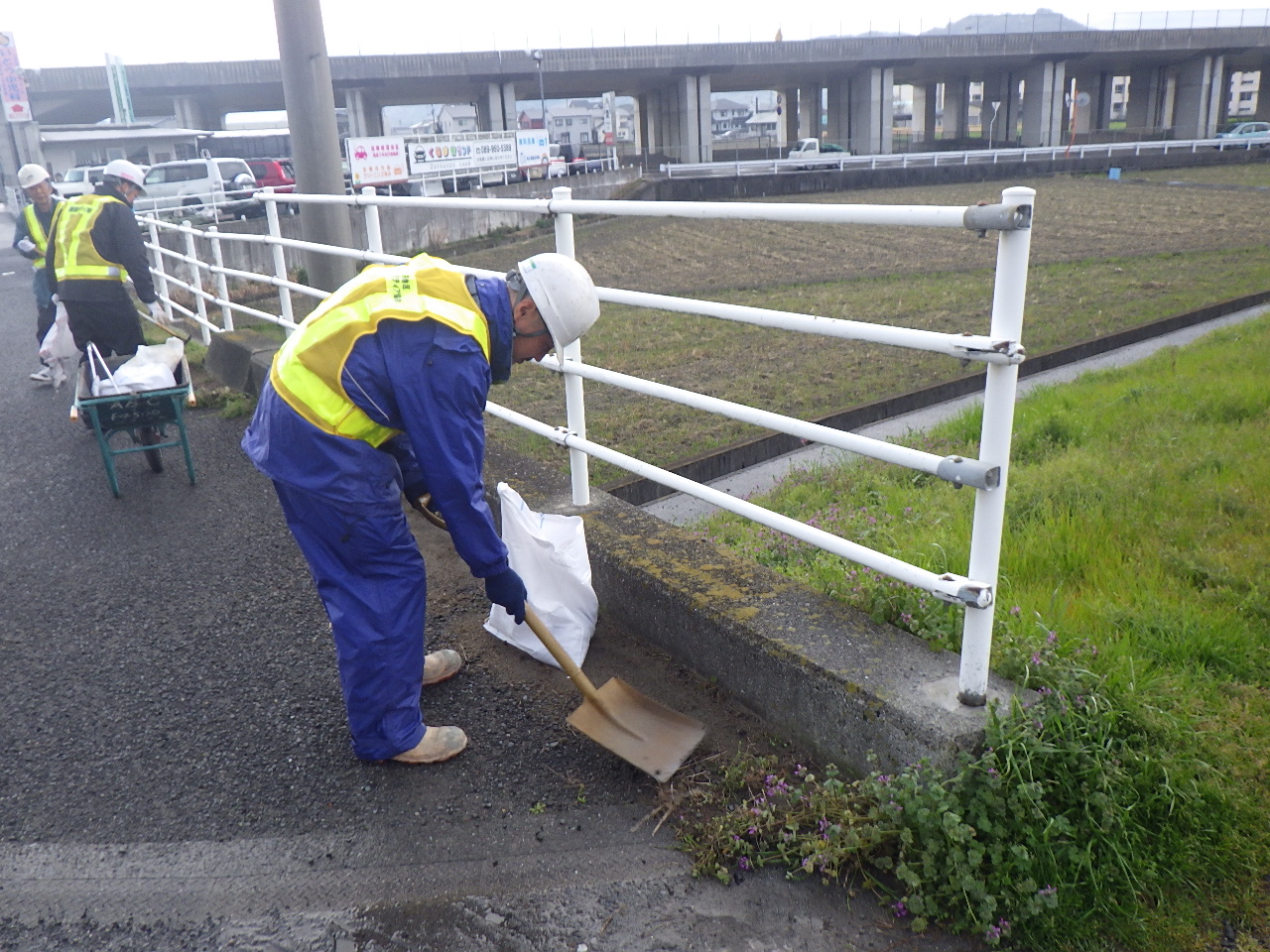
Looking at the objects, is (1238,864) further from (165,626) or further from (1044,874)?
(165,626)

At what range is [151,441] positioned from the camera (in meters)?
5.60

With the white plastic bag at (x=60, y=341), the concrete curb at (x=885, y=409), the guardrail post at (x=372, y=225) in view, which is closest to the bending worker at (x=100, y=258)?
the white plastic bag at (x=60, y=341)

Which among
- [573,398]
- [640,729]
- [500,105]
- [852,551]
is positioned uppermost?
[500,105]

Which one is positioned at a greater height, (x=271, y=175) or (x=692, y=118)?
(x=692, y=118)

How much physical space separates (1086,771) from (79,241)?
19.4 ft

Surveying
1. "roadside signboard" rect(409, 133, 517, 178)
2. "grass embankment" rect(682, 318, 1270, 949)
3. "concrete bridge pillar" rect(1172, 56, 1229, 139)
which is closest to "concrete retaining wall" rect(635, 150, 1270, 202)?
"roadside signboard" rect(409, 133, 517, 178)

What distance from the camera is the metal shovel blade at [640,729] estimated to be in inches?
106

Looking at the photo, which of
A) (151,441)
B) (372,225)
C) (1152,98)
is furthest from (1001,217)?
(1152,98)

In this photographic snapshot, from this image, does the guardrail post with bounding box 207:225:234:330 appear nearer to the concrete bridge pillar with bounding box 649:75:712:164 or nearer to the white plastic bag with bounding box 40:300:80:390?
the white plastic bag with bounding box 40:300:80:390

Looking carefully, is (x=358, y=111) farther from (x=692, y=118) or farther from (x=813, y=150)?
(x=813, y=150)

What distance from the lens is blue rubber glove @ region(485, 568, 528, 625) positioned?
2727 mm

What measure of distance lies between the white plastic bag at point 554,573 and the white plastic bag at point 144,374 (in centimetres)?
281

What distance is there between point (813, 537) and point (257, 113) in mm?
57320

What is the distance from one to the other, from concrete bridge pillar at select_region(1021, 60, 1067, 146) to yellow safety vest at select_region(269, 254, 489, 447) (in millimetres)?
51991
